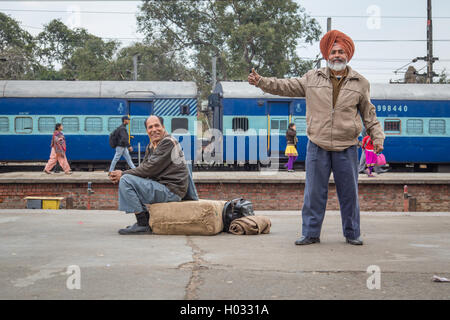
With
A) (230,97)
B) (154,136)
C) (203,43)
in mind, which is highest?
(203,43)

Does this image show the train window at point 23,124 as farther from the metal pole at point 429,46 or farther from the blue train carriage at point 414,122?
the metal pole at point 429,46

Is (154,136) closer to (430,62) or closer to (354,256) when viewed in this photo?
(354,256)

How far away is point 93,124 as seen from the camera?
2175 centimetres

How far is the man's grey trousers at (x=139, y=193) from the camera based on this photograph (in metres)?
6.29

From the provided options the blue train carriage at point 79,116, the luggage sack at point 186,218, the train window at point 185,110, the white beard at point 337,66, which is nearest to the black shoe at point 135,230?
the luggage sack at point 186,218

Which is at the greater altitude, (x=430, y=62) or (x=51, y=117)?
(x=430, y=62)

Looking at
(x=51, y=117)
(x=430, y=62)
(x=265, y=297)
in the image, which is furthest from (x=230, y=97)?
(x=265, y=297)

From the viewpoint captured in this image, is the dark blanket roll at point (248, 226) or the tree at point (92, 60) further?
the tree at point (92, 60)

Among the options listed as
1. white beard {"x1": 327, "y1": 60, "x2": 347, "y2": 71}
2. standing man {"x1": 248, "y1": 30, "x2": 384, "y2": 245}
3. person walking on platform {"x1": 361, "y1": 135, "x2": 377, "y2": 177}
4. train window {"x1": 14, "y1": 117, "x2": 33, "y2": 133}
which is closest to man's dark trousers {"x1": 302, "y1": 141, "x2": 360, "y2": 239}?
standing man {"x1": 248, "y1": 30, "x2": 384, "y2": 245}

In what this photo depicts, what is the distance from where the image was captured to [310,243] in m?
5.86

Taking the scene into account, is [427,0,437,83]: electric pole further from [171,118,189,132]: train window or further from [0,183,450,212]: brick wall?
[0,183,450,212]: brick wall

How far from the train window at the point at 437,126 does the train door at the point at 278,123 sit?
571cm

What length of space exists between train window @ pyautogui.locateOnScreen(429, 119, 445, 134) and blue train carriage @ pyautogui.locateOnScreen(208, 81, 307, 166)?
5.14m

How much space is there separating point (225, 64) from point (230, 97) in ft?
59.5
